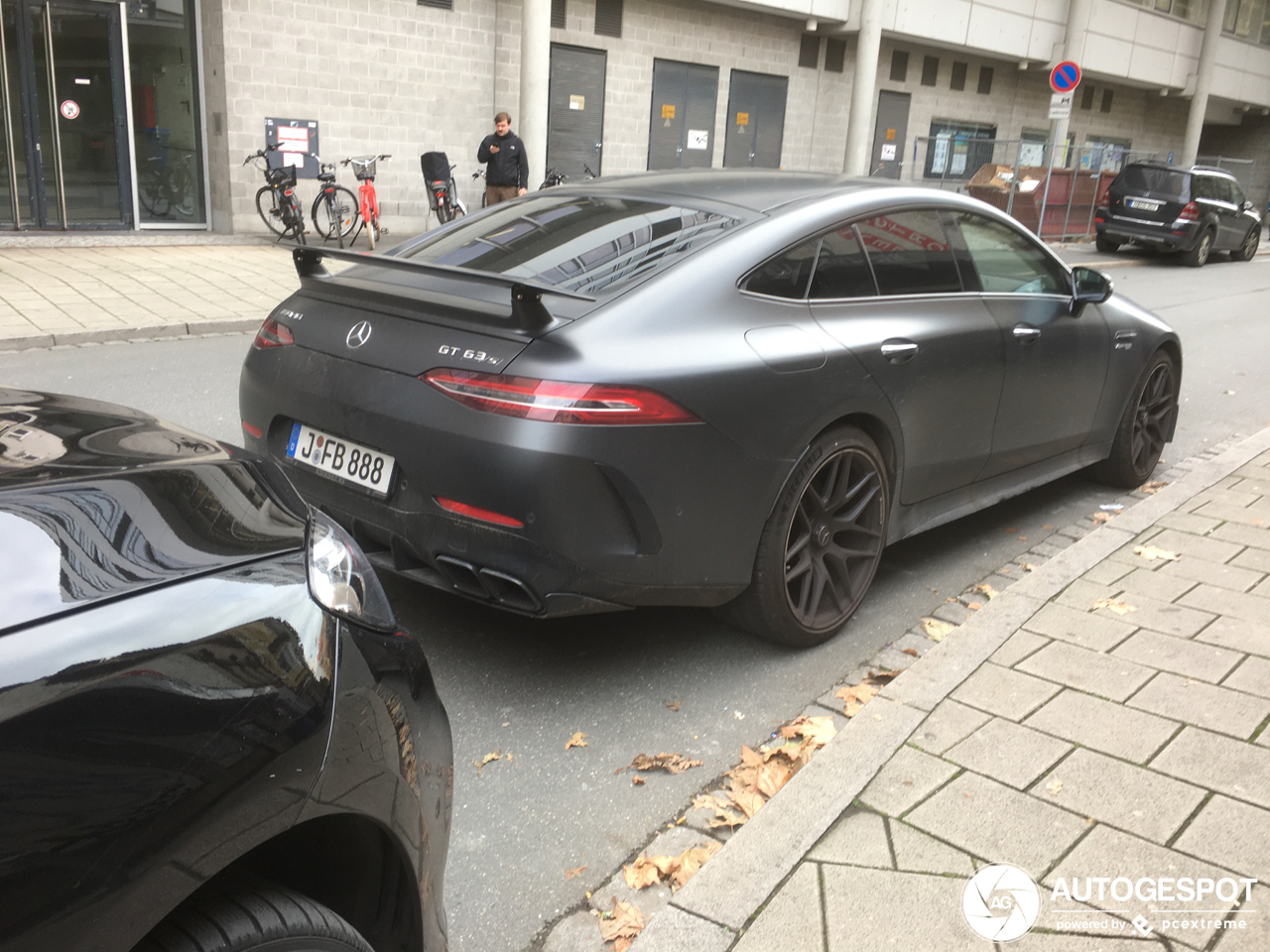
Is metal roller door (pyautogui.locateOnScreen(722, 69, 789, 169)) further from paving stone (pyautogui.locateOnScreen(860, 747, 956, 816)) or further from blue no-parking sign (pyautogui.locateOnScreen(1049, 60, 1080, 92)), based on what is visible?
paving stone (pyautogui.locateOnScreen(860, 747, 956, 816))

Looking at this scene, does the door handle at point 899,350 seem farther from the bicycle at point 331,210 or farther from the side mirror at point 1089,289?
the bicycle at point 331,210

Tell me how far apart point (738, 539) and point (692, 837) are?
931mm

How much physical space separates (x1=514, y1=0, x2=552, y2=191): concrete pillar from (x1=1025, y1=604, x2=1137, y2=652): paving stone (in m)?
14.1

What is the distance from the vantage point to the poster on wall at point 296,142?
1472 centimetres

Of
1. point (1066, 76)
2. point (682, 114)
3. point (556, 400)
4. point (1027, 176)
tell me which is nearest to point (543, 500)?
point (556, 400)

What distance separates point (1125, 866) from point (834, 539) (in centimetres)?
152

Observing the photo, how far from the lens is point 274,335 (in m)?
3.66

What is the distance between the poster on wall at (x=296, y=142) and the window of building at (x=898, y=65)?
14804 mm

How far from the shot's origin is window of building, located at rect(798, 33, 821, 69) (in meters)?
22.7

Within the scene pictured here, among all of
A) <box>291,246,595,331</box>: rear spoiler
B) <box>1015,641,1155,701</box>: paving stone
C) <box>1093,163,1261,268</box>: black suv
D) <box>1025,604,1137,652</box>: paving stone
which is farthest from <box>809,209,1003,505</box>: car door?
<box>1093,163,1261,268</box>: black suv

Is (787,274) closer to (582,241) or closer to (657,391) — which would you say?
(582,241)

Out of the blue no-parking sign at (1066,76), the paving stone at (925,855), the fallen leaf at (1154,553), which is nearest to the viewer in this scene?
the paving stone at (925,855)

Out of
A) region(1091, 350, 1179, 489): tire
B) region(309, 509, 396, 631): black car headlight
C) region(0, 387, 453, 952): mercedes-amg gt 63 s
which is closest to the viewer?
region(0, 387, 453, 952): mercedes-amg gt 63 s

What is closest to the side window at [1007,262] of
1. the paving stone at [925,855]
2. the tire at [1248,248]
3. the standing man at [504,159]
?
the paving stone at [925,855]
